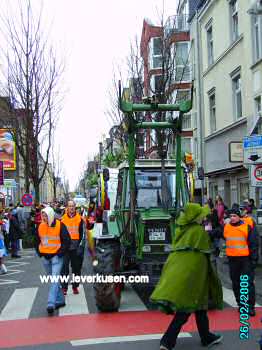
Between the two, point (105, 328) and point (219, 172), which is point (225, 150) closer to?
point (219, 172)

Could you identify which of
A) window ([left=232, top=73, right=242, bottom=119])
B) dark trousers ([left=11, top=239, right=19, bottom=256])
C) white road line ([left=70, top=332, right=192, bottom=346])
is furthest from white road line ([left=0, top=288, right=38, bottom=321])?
window ([left=232, top=73, right=242, bottom=119])

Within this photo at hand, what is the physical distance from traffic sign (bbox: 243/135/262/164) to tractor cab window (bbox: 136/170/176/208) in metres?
3.82

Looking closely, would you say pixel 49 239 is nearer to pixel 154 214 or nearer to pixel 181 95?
pixel 154 214

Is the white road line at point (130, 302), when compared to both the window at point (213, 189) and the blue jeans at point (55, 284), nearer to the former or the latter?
the blue jeans at point (55, 284)

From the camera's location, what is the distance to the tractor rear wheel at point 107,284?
8.95 m

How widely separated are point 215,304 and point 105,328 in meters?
2.00

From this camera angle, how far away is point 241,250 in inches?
343

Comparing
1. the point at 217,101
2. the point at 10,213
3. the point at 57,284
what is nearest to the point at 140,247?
the point at 57,284

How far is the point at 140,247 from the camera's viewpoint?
9.39m

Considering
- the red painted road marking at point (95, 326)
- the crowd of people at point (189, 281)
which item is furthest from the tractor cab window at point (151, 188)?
the crowd of people at point (189, 281)

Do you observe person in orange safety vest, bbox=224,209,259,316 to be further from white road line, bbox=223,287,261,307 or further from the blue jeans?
the blue jeans

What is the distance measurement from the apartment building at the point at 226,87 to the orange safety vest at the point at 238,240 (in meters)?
10.7

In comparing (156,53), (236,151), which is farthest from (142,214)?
(156,53)

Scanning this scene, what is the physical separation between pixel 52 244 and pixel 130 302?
1.83m
